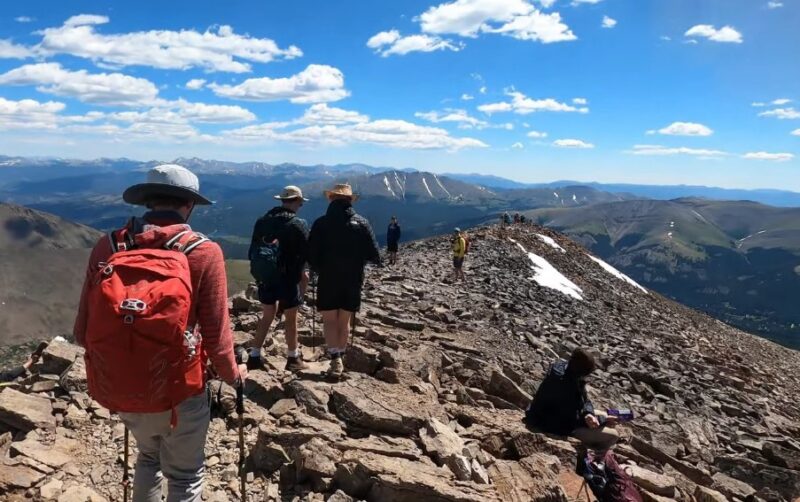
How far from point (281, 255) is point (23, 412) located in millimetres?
4489

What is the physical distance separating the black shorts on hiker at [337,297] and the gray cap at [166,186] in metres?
5.39

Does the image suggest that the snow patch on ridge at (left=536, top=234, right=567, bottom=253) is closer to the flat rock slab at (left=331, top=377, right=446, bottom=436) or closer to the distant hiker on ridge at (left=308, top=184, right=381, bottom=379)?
the distant hiker on ridge at (left=308, top=184, right=381, bottom=379)

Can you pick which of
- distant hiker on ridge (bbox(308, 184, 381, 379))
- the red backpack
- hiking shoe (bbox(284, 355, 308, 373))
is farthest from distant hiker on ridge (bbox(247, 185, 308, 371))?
the red backpack

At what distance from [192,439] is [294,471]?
9.24ft

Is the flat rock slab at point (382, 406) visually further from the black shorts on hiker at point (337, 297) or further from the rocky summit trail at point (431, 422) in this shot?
the black shorts on hiker at point (337, 297)

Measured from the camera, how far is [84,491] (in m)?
6.26

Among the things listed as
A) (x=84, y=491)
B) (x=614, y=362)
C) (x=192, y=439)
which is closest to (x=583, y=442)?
(x=192, y=439)

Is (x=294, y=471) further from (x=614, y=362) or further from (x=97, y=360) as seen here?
(x=614, y=362)

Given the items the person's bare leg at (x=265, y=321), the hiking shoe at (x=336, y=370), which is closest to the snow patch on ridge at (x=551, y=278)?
the hiking shoe at (x=336, y=370)

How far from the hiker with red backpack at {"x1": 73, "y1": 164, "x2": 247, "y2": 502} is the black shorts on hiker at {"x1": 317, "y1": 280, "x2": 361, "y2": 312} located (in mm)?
4892

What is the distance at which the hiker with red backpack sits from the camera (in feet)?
12.6

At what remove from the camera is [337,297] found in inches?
393

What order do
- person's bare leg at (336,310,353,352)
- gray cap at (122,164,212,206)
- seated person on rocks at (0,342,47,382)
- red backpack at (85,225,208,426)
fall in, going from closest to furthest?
red backpack at (85,225,208,426)
gray cap at (122,164,212,206)
seated person on rocks at (0,342,47,382)
person's bare leg at (336,310,353,352)

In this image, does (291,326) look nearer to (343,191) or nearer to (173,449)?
(343,191)
